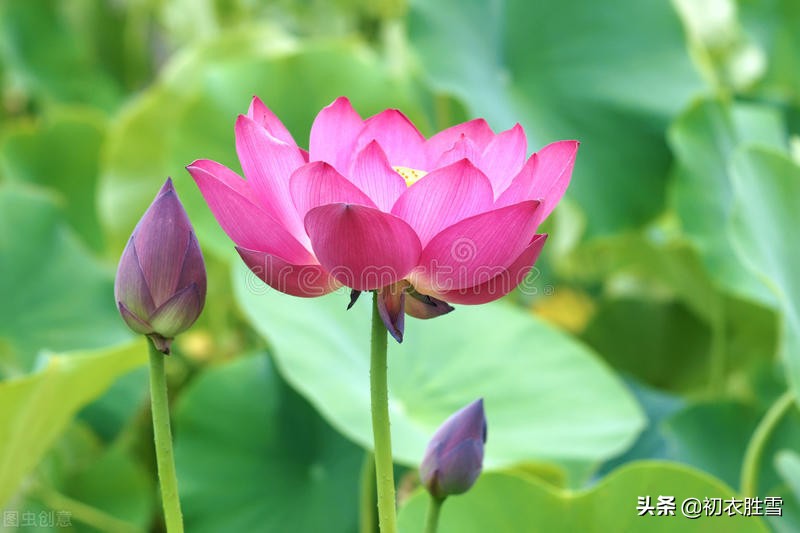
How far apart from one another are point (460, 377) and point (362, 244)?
1.56 ft

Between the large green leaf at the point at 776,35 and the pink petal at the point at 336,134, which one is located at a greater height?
the large green leaf at the point at 776,35

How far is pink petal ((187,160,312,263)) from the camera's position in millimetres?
311

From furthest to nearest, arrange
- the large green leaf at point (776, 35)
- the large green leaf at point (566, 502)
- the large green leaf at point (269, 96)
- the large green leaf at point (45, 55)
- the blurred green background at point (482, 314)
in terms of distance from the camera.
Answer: the large green leaf at point (45, 55)
the large green leaf at point (776, 35)
the large green leaf at point (269, 96)
the blurred green background at point (482, 314)
the large green leaf at point (566, 502)

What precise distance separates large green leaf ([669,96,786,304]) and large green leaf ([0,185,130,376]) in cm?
59

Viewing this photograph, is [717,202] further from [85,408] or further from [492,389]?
[85,408]

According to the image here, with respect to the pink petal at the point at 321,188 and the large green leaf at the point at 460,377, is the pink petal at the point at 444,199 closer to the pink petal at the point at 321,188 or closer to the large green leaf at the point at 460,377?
the pink petal at the point at 321,188

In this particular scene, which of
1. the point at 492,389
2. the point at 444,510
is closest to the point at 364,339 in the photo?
the point at 492,389

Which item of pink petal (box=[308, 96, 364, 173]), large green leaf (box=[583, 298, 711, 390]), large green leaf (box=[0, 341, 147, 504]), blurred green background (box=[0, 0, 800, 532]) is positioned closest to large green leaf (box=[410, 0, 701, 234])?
blurred green background (box=[0, 0, 800, 532])

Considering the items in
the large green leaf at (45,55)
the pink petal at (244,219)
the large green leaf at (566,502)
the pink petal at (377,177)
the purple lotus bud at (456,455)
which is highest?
the large green leaf at (45,55)

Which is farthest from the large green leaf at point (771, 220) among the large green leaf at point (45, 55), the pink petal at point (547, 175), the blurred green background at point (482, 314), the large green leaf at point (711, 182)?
the large green leaf at point (45, 55)

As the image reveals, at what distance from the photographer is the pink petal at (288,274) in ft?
1.06

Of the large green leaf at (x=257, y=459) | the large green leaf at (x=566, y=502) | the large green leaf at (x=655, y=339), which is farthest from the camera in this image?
the large green leaf at (x=655, y=339)

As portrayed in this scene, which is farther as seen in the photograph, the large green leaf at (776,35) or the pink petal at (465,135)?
the large green leaf at (776,35)

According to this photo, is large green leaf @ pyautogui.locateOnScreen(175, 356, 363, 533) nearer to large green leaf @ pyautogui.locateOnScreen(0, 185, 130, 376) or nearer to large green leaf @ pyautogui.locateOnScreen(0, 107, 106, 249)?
large green leaf @ pyautogui.locateOnScreen(0, 185, 130, 376)
